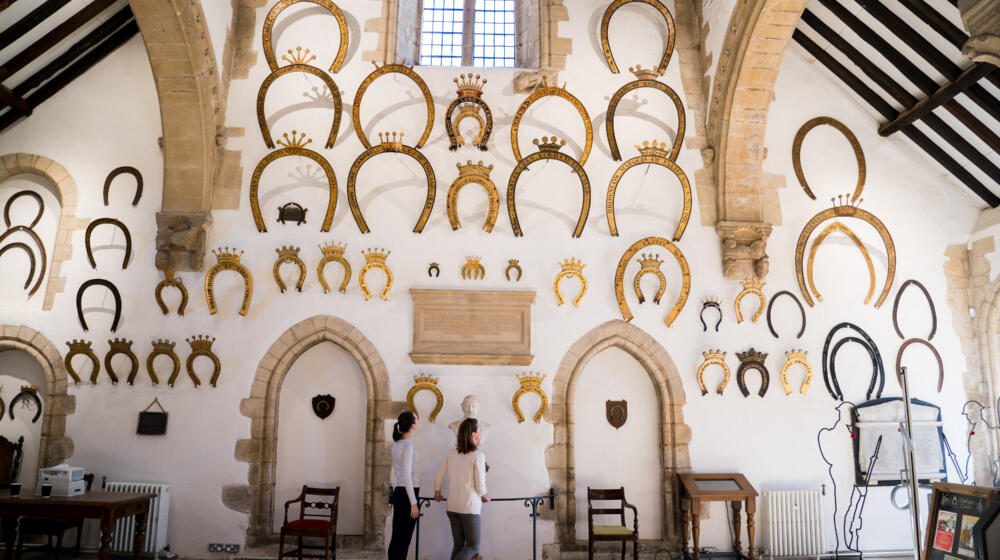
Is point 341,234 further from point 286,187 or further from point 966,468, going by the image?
point 966,468

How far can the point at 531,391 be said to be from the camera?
6754 millimetres

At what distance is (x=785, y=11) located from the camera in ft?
21.0

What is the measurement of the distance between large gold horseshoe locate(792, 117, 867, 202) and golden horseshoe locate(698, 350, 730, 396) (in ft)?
6.81

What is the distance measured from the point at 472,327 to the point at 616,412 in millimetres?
1710

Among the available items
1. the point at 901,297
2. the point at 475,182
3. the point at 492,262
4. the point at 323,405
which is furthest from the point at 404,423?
the point at 901,297

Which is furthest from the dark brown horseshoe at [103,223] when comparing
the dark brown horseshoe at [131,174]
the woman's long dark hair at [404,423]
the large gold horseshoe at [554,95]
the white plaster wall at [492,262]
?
the large gold horseshoe at [554,95]

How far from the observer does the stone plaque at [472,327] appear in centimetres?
681

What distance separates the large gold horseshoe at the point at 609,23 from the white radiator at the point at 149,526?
628 cm

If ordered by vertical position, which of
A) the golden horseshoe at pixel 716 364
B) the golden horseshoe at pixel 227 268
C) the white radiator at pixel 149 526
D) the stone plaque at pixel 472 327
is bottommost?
the white radiator at pixel 149 526

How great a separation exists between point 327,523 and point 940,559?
4.70 metres

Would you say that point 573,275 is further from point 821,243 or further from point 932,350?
point 932,350

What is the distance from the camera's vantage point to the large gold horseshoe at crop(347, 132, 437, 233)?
7.01 m

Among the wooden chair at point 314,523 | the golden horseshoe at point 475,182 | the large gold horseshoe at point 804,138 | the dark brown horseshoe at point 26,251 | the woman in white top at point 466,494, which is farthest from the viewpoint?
the large gold horseshoe at point 804,138

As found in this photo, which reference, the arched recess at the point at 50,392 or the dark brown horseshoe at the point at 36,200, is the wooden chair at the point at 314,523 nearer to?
the arched recess at the point at 50,392
